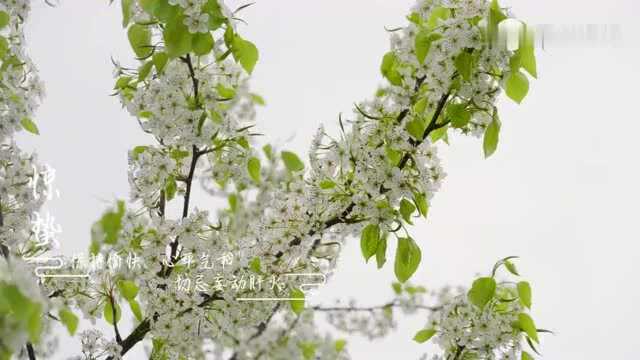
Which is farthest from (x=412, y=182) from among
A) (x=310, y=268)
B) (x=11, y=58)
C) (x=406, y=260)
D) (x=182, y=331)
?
(x=11, y=58)

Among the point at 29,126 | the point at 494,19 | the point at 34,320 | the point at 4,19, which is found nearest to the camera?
the point at 34,320

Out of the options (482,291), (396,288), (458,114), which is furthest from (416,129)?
(396,288)

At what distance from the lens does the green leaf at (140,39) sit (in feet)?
5.43

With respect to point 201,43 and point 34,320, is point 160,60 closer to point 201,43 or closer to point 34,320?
point 201,43

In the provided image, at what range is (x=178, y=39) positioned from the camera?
4.85 feet

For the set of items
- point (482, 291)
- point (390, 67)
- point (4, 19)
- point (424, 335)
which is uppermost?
point (4, 19)

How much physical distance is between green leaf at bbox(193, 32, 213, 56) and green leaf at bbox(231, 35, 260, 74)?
0.11 m

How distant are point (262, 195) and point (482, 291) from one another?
55 centimetres

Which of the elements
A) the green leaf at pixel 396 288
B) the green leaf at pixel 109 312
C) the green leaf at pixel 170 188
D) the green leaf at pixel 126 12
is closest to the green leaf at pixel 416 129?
the green leaf at pixel 170 188

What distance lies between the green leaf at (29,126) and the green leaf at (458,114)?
48.3 inches

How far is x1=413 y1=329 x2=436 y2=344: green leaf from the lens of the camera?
5.87 feet

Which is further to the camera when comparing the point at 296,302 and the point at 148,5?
the point at 296,302

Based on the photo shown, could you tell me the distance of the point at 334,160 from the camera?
1.60 metres

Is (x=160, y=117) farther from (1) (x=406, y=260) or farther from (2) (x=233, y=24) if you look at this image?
(1) (x=406, y=260)
